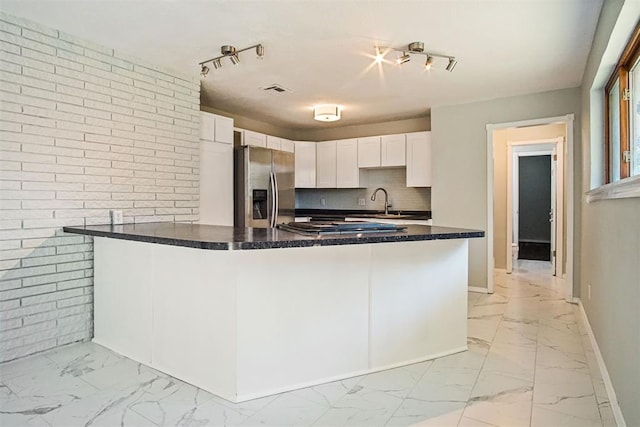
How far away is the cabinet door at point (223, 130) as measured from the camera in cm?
434

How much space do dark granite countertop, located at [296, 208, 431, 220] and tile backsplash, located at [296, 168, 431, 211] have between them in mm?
68

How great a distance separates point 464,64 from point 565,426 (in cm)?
293

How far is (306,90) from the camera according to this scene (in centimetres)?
443

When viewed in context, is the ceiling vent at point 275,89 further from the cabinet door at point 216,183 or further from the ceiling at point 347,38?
the cabinet door at point 216,183

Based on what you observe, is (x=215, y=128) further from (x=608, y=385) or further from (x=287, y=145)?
(x=608, y=385)

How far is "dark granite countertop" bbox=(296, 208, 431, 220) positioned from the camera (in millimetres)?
5702

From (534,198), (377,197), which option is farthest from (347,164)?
(534,198)

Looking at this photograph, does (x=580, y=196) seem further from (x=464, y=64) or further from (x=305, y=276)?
(x=305, y=276)

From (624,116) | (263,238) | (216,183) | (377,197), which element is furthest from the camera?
(377,197)

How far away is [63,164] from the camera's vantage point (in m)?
2.92

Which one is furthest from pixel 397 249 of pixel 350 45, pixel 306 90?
pixel 306 90

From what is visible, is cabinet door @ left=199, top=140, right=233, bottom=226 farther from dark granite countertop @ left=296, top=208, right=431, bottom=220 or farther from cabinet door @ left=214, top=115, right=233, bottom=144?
dark granite countertop @ left=296, top=208, right=431, bottom=220

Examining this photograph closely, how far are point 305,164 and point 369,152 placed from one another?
1076 mm

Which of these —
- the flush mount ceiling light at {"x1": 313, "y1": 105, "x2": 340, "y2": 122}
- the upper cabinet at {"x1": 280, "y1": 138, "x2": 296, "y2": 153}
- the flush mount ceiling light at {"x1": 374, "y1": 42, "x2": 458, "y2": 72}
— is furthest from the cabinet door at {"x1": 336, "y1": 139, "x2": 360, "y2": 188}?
the flush mount ceiling light at {"x1": 374, "y1": 42, "x2": 458, "y2": 72}
